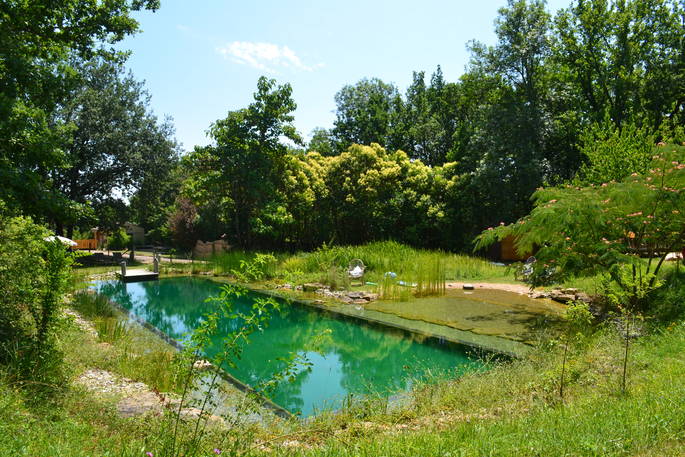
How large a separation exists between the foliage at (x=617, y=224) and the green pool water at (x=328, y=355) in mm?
2433

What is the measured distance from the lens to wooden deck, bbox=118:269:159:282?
50.8 ft

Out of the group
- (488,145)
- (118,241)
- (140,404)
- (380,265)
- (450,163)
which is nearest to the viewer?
(140,404)

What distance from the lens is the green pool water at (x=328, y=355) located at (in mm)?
5527

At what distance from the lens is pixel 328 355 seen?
7.25 metres

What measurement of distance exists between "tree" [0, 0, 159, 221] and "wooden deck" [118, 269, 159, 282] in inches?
318

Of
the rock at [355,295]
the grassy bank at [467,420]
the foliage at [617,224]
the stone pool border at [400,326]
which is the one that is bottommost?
the stone pool border at [400,326]

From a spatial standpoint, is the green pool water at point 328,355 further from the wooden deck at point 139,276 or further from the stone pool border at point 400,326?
the wooden deck at point 139,276

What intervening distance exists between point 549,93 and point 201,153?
47.5 ft

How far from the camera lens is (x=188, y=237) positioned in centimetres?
2428

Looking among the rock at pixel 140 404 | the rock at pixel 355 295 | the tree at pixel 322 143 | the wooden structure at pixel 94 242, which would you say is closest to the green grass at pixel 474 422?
the rock at pixel 140 404

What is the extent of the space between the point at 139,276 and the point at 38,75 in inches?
375

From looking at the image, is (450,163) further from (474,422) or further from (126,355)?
(474,422)

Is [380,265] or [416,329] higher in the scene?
[380,265]

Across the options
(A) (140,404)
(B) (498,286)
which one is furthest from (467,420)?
(B) (498,286)
